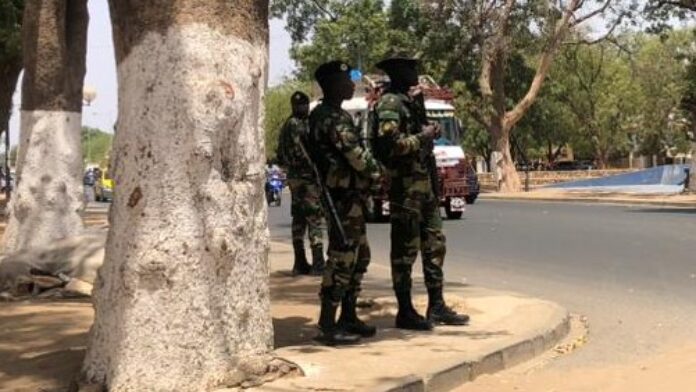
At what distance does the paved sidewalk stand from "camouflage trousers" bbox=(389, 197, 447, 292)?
0.44 m

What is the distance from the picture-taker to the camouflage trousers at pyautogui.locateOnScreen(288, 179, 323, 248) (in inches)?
380

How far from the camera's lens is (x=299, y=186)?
9633 millimetres

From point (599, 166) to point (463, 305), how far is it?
5649 centimetres

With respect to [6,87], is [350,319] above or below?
below

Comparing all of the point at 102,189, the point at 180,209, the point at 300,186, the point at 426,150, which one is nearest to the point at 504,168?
the point at 102,189

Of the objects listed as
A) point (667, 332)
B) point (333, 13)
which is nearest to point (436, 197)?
point (667, 332)

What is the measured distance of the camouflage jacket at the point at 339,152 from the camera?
230 inches

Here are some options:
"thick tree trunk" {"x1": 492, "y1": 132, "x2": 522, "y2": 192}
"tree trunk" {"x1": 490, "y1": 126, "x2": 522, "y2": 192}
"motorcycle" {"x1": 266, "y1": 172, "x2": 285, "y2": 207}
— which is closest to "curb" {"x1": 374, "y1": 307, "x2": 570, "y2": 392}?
"motorcycle" {"x1": 266, "y1": 172, "x2": 285, "y2": 207}

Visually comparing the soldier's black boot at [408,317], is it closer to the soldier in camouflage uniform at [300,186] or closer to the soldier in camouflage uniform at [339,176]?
the soldier in camouflage uniform at [339,176]

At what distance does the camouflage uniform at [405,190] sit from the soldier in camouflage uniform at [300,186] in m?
2.67

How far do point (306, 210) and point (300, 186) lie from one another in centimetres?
29

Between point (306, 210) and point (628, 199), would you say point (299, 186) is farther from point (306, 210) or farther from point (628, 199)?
point (628, 199)

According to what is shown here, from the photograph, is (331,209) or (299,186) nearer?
(331,209)

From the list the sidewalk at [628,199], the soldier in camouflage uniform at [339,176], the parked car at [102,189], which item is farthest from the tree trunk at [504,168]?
the soldier in camouflage uniform at [339,176]
